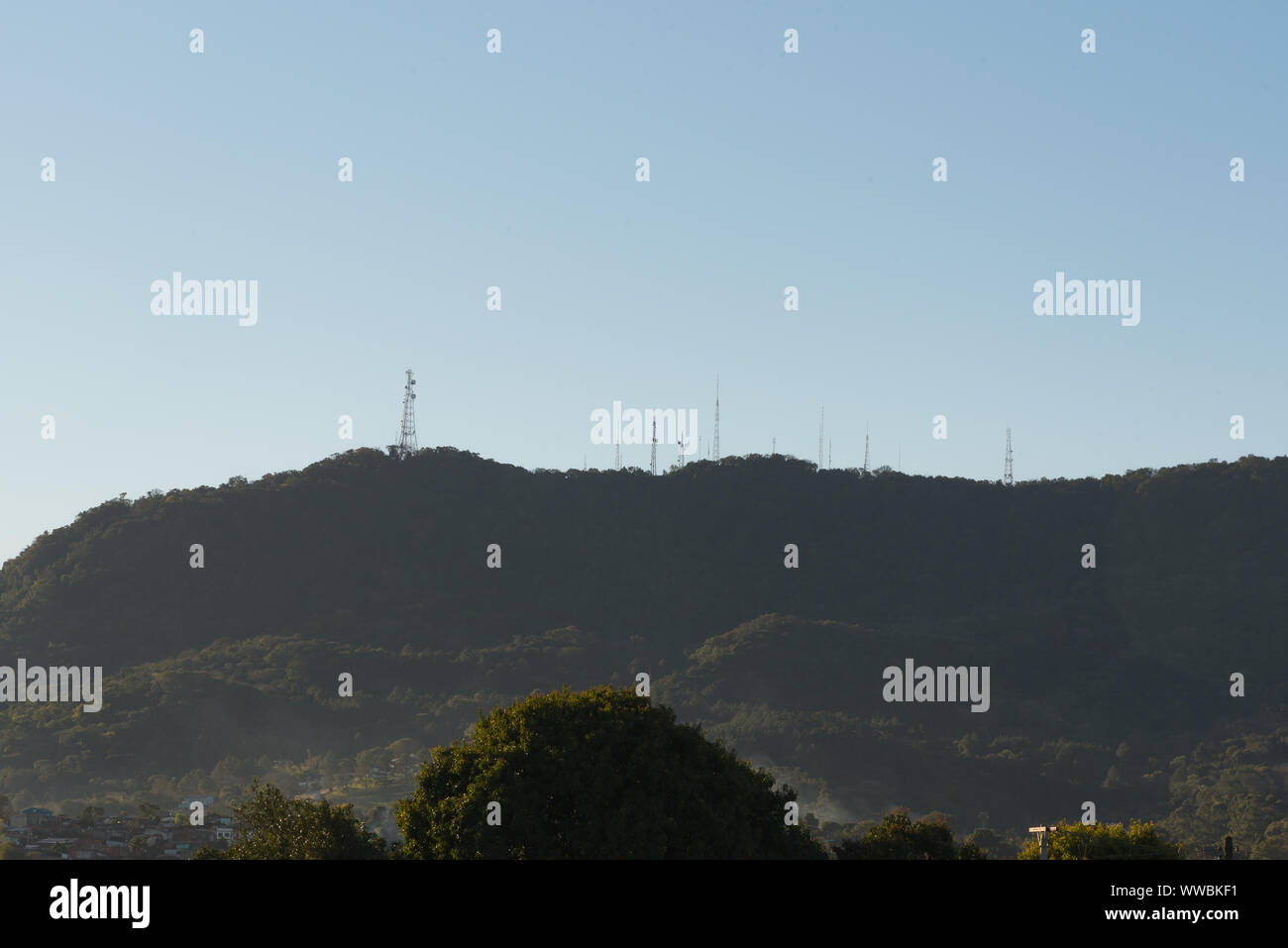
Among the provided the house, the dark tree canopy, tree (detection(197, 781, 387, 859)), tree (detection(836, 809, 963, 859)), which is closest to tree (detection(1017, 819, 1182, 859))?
the dark tree canopy

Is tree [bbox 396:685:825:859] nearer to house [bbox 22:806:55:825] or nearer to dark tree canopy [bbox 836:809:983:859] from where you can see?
dark tree canopy [bbox 836:809:983:859]

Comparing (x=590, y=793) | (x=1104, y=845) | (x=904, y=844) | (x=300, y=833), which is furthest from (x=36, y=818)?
(x=590, y=793)

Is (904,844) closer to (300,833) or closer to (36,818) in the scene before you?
(300,833)

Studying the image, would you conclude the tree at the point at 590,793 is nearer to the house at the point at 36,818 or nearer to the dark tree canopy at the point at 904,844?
the dark tree canopy at the point at 904,844

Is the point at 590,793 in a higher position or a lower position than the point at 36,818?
higher

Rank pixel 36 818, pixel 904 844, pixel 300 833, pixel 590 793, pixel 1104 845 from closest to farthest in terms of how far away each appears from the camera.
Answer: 1. pixel 590 793
2. pixel 300 833
3. pixel 904 844
4. pixel 1104 845
5. pixel 36 818

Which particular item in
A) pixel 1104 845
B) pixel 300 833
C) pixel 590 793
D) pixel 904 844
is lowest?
pixel 1104 845
